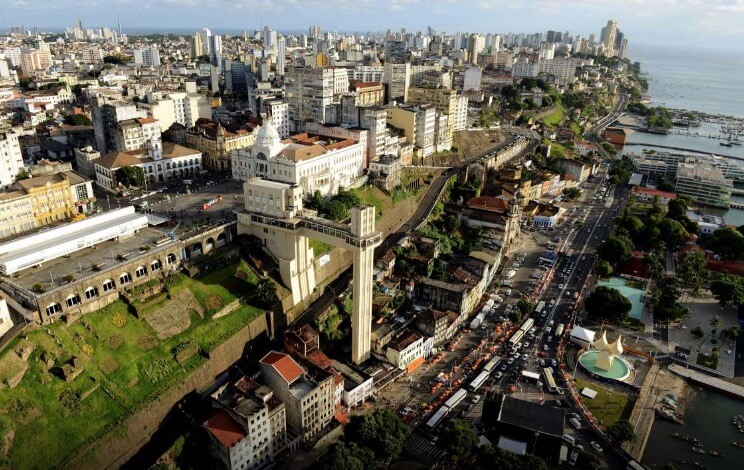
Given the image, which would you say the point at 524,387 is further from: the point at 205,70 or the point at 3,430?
the point at 205,70

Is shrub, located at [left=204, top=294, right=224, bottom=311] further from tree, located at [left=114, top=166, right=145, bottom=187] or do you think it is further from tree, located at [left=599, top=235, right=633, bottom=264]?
tree, located at [left=599, top=235, right=633, bottom=264]

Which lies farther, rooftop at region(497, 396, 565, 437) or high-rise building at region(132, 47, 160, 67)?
high-rise building at region(132, 47, 160, 67)

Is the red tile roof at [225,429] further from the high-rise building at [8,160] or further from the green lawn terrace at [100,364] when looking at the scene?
the high-rise building at [8,160]

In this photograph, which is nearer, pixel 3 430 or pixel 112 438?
pixel 3 430

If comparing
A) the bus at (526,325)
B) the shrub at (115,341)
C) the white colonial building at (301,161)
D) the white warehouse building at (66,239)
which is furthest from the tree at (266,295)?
the bus at (526,325)

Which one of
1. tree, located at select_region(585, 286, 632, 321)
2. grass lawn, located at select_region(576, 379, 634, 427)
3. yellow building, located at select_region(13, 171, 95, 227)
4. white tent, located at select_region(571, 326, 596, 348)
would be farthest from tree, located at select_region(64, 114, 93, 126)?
grass lawn, located at select_region(576, 379, 634, 427)

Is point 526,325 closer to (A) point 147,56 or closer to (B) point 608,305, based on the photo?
(B) point 608,305

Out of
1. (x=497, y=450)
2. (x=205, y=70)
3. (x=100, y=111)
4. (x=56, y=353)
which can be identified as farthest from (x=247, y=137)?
(x=205, y=70)

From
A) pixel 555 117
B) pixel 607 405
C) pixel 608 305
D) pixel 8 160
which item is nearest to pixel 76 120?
pixel 8 160
